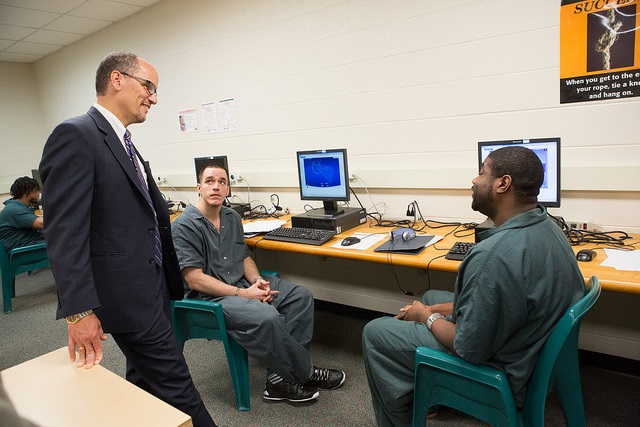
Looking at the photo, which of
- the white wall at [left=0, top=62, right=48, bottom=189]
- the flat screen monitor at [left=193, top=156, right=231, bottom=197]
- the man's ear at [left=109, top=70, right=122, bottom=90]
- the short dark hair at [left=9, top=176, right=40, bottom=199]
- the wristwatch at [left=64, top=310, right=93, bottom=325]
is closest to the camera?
the wristwatch at [left=64, top=310, right=93, bottom=325]

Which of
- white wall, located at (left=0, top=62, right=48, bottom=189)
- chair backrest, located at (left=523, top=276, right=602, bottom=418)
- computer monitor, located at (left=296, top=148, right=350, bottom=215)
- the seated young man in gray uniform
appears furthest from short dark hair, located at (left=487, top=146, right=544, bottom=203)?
white wall, located at (left=0, top=62, right=48, bottom=189)

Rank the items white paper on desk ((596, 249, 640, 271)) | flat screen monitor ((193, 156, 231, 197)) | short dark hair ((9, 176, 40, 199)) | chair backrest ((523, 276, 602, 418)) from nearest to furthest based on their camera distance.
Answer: chair backrest ((523, 276, 602, 418)) < white paper on desk ((596, 249, 640, 271)) < flat screen monitor ((193, 156, 231, 197)) < short dark hair ((9, 176, 40, 199))

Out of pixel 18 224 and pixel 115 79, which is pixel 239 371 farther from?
pixel 18 224

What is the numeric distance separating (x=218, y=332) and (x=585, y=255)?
1.69 metres

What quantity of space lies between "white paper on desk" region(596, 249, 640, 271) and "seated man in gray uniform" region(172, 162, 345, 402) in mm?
1374

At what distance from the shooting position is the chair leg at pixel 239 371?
1.99 m

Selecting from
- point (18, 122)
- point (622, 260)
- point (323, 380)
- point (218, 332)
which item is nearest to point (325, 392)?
point (323, 380)

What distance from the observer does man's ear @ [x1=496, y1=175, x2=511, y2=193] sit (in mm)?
1284

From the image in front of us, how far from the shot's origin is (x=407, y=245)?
6.70 feet

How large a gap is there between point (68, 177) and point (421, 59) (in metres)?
2.01

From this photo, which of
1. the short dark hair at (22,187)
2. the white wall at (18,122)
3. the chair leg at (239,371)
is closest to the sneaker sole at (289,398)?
the chair leg at (239,371)

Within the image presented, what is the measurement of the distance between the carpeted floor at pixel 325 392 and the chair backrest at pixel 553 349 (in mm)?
765

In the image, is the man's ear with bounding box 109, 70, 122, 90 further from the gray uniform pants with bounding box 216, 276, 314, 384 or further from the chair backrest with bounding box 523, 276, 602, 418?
the chair backrest with bounding box 523, 276, 602, 418

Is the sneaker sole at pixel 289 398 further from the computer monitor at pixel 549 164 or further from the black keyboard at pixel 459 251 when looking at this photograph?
the computer monitor at pixel 549 164
